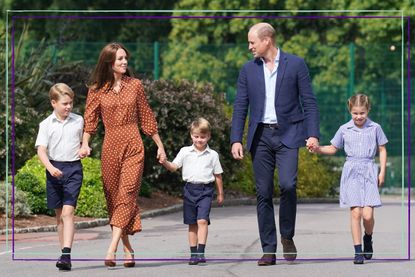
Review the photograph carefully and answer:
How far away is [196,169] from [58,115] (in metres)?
1.36

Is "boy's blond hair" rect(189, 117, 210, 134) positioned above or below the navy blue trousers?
above

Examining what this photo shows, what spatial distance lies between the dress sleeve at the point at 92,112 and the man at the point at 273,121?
115 cm

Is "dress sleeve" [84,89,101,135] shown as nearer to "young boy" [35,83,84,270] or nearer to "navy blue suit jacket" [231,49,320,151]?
"young boy" [35,83,84,270]

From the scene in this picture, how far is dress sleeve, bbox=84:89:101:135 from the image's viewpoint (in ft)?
37.0

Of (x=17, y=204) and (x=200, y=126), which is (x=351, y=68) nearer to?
(x=17, y=204)

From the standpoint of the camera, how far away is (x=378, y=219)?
1820 cm

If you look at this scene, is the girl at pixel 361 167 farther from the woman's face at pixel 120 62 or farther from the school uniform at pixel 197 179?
the woman's face at pixel 120 62

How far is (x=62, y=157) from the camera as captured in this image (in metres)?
11.2

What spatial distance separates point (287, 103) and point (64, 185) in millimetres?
1976

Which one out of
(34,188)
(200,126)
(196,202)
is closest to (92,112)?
(200,126)

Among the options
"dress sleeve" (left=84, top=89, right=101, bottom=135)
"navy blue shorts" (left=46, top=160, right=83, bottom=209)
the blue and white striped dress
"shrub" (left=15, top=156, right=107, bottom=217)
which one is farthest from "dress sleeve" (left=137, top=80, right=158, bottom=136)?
"shrub" (left=15, top=156, right=107, bottom=217)

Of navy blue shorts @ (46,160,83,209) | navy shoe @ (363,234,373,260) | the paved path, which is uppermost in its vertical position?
navy blue shorts @ (46,160,83,209)

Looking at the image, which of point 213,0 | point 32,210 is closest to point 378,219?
point 32,210

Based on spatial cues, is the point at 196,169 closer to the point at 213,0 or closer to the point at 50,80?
the point at 50,80
